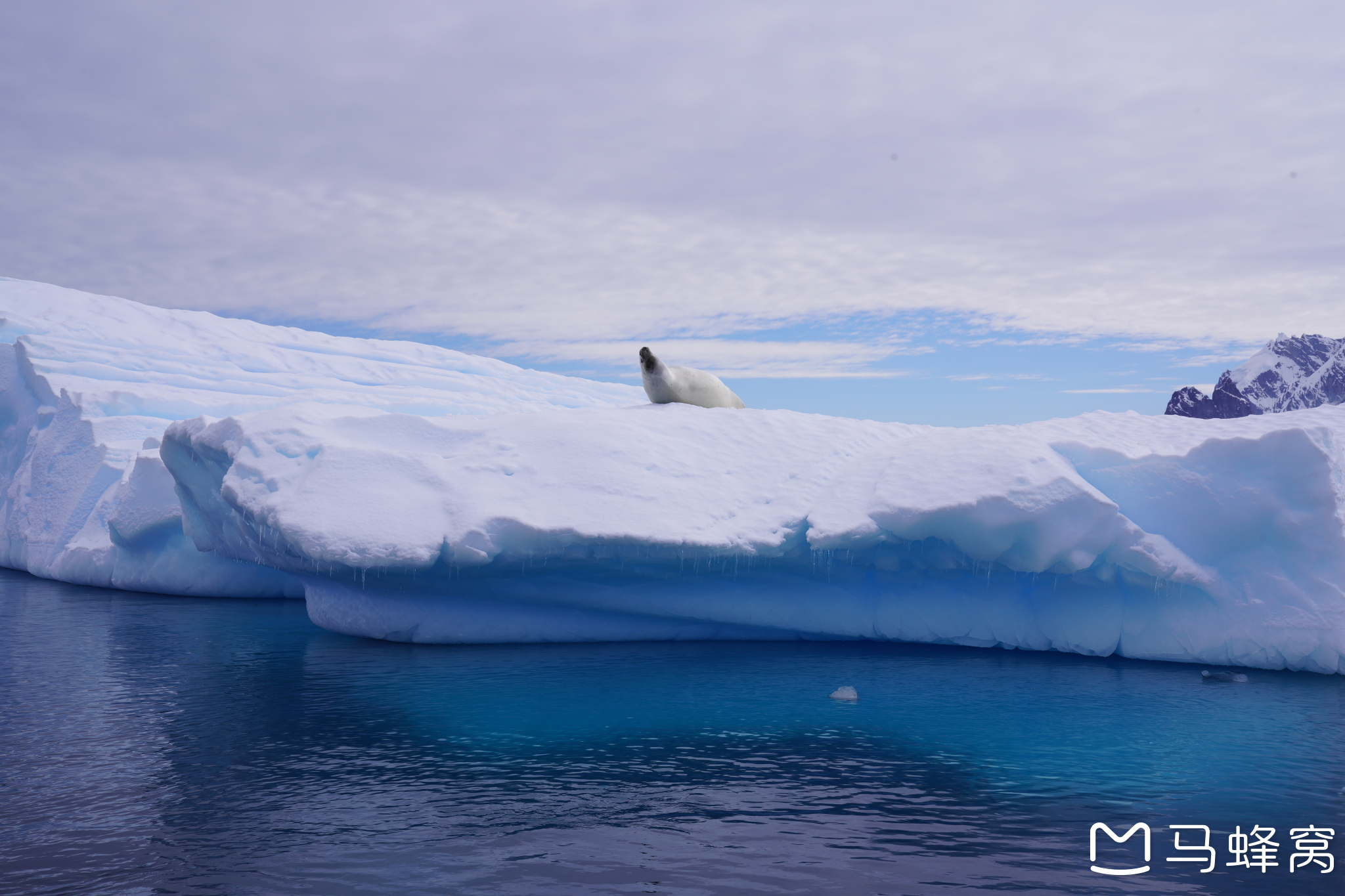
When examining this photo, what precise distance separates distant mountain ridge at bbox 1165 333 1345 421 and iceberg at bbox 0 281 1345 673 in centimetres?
10267

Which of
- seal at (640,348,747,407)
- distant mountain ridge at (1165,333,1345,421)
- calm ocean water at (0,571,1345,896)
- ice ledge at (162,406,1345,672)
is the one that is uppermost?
distant mountain ridge at (1165,333,1345,421)

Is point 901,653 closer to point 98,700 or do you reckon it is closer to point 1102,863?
point 1102,863

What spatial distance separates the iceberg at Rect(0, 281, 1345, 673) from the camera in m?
12.7

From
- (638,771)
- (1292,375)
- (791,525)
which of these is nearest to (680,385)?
(791,525)

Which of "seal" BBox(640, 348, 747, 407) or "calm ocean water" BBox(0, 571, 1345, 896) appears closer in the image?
"calm ocean water" BBox(0, 571, 1345, 896)

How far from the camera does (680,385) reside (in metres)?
17.3

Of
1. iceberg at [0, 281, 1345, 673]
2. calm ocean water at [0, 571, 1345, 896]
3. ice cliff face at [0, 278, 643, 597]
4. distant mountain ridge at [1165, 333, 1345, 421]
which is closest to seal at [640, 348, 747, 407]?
iceberg at [0, 281, 1345, 673]

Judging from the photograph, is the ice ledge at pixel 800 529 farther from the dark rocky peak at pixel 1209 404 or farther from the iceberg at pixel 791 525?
the dark rocky peak at pixel 1209 404

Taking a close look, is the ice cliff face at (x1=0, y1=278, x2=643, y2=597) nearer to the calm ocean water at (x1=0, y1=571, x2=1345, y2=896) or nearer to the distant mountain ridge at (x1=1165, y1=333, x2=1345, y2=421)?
the calm ocean water at (x1=0, y1=571, x2=1345, y2=896)

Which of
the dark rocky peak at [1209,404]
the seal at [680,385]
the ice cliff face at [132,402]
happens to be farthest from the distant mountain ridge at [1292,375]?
the seal at [680,385]

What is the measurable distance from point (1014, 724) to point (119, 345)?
26333 mm

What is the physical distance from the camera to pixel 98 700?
10625 mm

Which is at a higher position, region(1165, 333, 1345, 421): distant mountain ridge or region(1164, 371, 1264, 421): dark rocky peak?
region(1165, 333, 1345, 421): distant mountain ridge

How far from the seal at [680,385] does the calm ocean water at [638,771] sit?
531 centimetres
